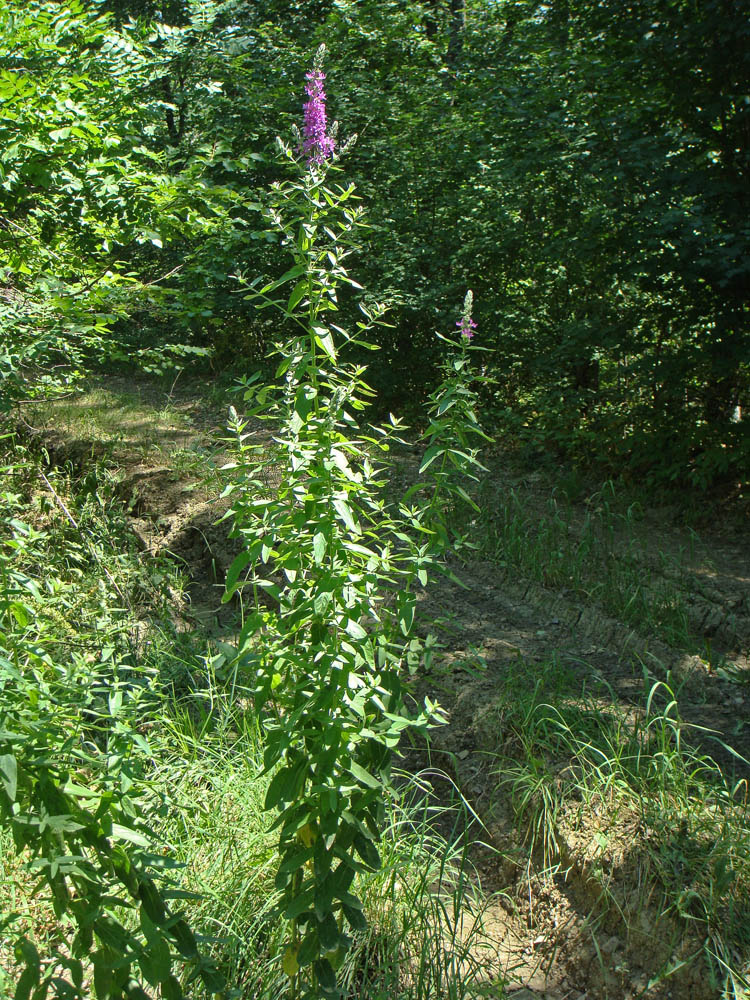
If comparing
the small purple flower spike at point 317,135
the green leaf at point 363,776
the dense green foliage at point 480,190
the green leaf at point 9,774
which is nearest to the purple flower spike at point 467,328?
the small purple flower spike at point 317,135

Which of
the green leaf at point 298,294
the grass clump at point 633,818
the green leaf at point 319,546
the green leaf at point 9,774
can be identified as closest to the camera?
the green leaf at point 9,774

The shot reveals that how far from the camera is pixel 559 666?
4.04 metres

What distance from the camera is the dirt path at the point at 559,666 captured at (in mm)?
2799

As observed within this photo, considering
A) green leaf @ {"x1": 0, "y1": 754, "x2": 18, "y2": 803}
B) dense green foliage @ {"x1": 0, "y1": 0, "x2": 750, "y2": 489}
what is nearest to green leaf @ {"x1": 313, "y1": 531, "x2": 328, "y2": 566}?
green leaf @ {"x1": 0, "y1": 754, "x2": 18, "y2": 803}

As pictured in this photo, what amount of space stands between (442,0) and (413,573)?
34.5 feet

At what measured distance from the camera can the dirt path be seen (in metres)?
2.80

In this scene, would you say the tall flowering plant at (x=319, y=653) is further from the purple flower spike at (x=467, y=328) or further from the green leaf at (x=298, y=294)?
the purple flower spike at (x=467, y=328)

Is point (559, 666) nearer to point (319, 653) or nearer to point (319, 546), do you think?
point (319, 653)

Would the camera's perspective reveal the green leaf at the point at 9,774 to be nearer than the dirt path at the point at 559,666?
Yes

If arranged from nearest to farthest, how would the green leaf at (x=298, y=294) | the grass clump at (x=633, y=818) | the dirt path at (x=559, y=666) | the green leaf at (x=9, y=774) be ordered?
the green leaf at (x=9, y=774) < the green leaf at (x=298, y=294) < the grass clump at (x=633, y=818) < the dirt path at (x=559, y=666)

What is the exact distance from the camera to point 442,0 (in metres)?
10.6

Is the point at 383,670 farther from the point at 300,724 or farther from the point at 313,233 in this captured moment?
the point at 313,233

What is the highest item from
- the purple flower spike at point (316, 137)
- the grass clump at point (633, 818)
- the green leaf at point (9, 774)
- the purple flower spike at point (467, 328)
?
the purple flower spike at point (316, 137)

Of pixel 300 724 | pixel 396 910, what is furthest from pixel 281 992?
pixel 300 724
